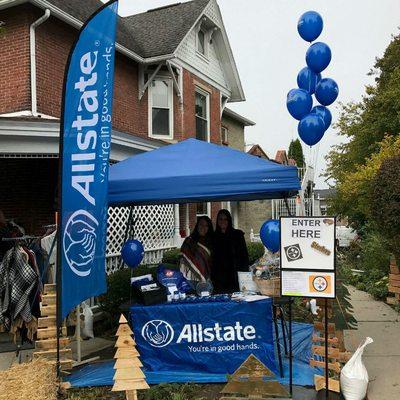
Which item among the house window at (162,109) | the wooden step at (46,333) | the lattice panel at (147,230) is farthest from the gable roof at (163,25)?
the wooden step at (46,333)

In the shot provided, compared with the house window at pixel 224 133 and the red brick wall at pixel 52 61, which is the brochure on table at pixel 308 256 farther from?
the house window at pixel 224 133

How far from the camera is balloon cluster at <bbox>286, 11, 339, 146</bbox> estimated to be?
5266 millimetres

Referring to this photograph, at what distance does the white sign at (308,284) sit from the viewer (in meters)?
4.16

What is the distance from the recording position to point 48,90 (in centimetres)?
949

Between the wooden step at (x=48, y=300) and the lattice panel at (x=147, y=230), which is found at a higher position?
the lattice panel at (x=147, y=230)

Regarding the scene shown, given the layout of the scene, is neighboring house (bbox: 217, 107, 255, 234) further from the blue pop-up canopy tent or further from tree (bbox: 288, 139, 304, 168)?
Result: tree (bbox: 288, 139, 304, 168)

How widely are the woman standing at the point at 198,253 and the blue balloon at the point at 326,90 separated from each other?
7.35 feet

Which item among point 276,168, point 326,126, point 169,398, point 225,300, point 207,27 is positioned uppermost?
point 207,27

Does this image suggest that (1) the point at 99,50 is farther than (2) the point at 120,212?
No

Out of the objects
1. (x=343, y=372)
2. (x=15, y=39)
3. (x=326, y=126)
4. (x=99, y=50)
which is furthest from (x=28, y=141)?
(x=343, y=372)

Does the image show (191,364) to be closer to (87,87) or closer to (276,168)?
(276,168)

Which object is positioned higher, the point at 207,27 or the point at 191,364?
the point at 207,27

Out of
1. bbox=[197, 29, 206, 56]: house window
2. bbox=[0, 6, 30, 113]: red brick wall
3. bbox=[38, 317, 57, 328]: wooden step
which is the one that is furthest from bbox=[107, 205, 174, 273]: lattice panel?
bbox=[197, 29, 206, 56]: house window

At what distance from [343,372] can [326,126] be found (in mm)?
2744
